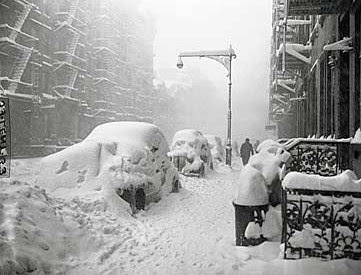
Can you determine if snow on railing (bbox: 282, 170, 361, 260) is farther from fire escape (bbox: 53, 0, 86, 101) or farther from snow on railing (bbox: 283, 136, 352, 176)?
fire escape (bbox: 53, 0, 86, 101)

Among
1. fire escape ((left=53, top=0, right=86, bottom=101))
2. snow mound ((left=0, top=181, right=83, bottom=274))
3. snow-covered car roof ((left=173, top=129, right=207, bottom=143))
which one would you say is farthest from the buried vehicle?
fire escape ((left=53, top=0, right=86, bottom=101))

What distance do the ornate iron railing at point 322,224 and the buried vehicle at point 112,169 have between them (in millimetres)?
3653

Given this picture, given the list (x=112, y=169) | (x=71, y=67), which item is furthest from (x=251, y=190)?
(x=71, y=67)

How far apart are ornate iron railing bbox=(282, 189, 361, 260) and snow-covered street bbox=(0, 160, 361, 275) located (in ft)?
0.48

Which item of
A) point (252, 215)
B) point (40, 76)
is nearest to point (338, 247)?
point (252, 215)

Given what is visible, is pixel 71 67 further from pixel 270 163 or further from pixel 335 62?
pixel 270 163

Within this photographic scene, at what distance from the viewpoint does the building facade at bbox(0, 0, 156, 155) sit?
22.0m

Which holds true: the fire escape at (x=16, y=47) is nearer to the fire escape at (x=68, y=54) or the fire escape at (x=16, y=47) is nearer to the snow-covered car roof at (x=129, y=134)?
the fire escape at (x=68, y=54)

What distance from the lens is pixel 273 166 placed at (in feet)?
21.3

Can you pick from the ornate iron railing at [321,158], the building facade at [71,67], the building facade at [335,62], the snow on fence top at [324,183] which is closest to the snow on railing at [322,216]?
the snow on fence top at [324,183]

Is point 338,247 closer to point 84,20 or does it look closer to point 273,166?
point 273,166

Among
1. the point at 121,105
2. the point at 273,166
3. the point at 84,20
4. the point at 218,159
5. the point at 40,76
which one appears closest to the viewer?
the point at 273,166

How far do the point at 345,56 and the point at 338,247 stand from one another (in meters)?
6.08

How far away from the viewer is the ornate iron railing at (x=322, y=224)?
4.40 meters
